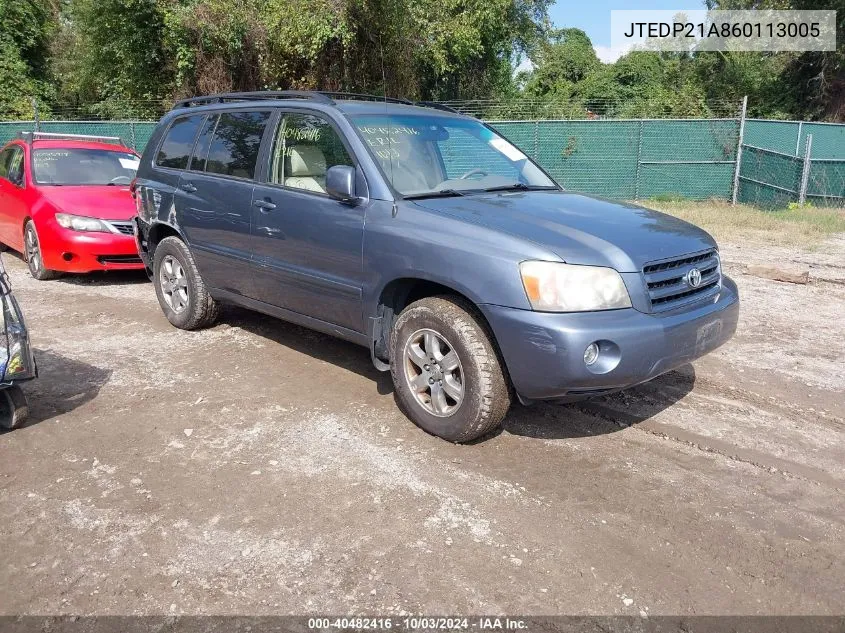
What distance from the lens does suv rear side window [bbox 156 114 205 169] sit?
5.82 metres

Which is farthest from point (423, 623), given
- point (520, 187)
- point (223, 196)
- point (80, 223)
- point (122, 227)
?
point (80, 223)

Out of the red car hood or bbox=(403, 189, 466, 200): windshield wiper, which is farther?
the red car hood

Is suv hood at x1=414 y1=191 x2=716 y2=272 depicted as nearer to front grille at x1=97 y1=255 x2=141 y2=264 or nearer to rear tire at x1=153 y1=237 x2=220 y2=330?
rear tire at x1=153 y1=237 x2=220 y2=330

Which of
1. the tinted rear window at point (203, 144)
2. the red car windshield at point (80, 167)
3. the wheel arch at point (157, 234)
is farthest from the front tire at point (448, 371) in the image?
the red car windshield at point (80, 167)

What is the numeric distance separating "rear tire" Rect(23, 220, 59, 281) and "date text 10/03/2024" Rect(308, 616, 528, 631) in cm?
685

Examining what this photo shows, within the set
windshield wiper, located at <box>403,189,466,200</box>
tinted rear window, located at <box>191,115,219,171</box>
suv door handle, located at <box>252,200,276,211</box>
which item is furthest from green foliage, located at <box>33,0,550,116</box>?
windshield wiper, located at <box>403,189,466,200</box>

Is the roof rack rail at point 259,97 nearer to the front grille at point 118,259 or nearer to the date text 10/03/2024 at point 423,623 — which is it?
the front grille at point 118,259

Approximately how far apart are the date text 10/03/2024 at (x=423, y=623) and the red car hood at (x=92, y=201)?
6338 mm

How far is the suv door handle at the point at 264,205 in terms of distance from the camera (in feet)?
15.8

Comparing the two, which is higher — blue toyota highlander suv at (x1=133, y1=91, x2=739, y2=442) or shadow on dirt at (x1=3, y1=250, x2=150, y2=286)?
blue toyota highlander suv at (x1=133, y1=91, x2=739, y2=442)

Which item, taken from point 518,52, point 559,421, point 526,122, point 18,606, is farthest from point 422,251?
point 518,52

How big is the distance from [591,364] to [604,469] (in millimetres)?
630

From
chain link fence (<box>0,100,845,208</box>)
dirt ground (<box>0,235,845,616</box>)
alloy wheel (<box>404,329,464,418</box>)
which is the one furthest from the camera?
chain link fence (<box>0,100,845,208</box>)

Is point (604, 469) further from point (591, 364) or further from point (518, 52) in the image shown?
point (518, 52)
